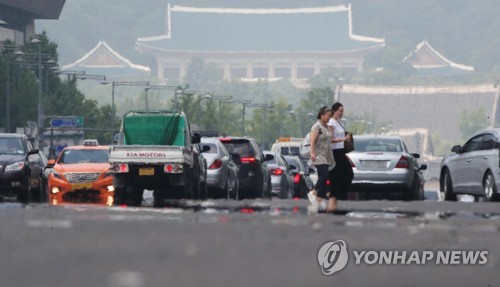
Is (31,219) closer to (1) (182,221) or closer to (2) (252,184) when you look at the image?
(1) (182,221)

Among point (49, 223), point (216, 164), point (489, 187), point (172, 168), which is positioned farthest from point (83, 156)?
point (49, 223)

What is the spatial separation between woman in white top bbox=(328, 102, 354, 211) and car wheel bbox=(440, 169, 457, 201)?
8775 millimetres

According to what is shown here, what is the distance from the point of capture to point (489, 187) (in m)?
30.9

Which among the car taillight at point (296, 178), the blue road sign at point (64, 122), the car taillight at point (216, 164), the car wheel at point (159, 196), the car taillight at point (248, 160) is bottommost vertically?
the blue road sign at point (64, 122)

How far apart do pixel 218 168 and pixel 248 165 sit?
3161 millimetres

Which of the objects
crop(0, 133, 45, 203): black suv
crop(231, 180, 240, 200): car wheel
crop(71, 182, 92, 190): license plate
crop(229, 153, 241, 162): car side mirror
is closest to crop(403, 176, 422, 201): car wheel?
crop(231, 180, 240, 200): car wheel

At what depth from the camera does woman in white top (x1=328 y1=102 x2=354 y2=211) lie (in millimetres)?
25312

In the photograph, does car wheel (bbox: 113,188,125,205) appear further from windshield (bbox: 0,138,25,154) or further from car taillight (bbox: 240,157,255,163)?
car taillight (bbox: 240,157,255,163)

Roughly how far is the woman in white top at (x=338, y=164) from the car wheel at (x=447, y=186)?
8.78 m

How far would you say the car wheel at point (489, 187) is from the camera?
30.5 meters

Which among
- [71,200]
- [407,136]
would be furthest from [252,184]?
[407,136]

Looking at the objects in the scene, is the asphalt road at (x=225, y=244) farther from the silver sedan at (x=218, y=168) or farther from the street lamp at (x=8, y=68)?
the street lamp at (x=8, y=68)

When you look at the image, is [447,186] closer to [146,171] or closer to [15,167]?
[146,171]

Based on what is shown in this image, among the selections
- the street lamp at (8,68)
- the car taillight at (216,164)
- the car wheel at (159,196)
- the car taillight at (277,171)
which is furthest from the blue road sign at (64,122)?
the car wheel at (159,196)
